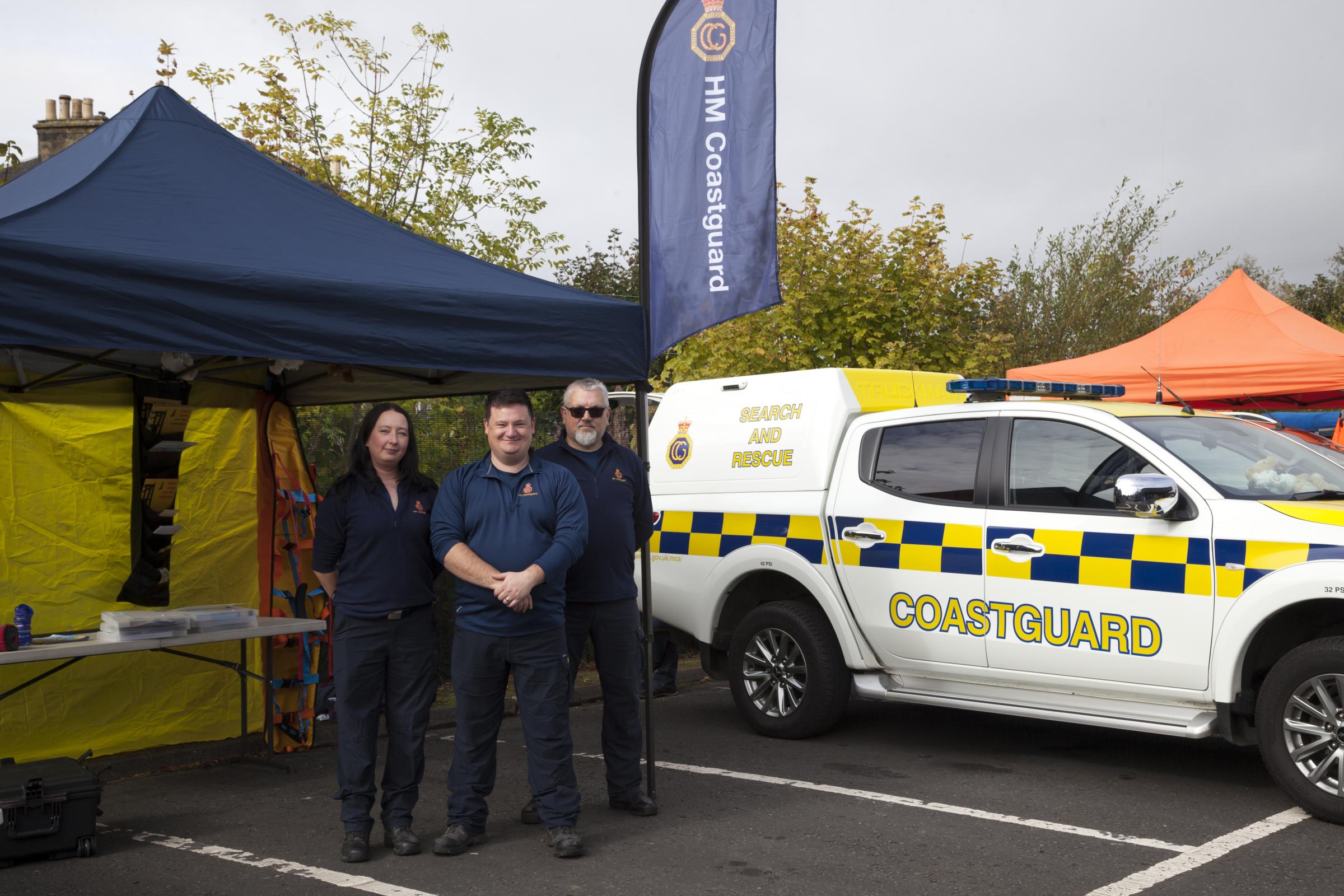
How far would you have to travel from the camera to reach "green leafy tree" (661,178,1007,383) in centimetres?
1387

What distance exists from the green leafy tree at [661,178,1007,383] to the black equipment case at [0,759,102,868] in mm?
9593

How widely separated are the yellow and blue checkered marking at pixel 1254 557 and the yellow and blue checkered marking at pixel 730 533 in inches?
82.8

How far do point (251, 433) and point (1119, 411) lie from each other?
15.6 ft

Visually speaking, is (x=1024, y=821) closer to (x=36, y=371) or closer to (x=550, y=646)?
(x=550, y=646)

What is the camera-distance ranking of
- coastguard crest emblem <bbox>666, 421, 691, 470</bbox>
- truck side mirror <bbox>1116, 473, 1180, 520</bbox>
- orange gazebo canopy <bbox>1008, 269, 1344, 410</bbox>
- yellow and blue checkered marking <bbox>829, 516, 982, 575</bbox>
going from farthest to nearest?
orange gazebo canopy <bbox>1008, 269, 1344, 410</bbox>
coastguard crest emblem <bbox>666, 421, 691, 470</bbox>
yellow and blue checkered marking <bbox>829, 516, 982, 575</bbox>
truck side mirror <bbox>1116, 473, 1180, 520</bbox>

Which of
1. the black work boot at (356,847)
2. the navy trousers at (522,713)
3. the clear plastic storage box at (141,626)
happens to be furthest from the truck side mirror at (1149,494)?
the clear plastic storage box at (141,626)

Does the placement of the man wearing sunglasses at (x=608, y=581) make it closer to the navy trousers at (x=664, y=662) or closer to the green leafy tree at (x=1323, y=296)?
the navy trousers at (x=664, y=662)

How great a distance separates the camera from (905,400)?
7449 mm

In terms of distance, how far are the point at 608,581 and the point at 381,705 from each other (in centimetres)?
106

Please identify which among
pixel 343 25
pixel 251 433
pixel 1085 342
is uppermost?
pixel 343 25

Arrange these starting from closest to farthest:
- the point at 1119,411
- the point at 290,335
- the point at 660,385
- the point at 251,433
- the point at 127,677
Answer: the point at 290,335
the point at 1119,411
the point at 127,677
the point at 251,433
the point at 660,385

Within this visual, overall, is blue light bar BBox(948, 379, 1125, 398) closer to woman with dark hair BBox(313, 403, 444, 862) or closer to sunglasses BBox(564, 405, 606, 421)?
sunglasses BBox(564, 405, 606, 421)

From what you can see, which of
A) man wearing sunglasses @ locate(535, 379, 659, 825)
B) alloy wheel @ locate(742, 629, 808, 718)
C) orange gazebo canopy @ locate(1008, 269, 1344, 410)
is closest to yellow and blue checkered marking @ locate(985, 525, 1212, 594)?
alloy wheel @ locate(742, 629, 808, 718)

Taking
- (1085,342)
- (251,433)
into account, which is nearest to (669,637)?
(251,433)
